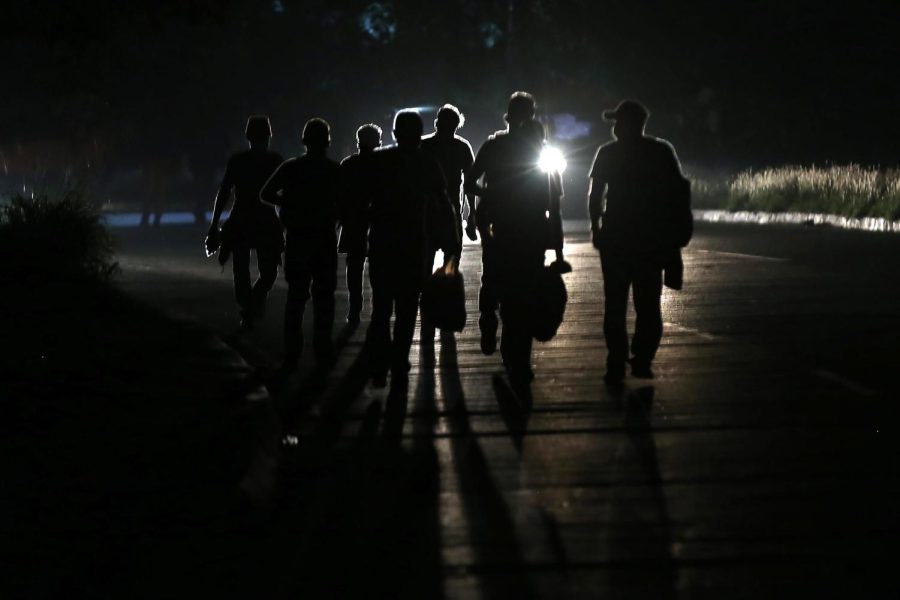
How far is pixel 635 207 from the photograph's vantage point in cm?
1177

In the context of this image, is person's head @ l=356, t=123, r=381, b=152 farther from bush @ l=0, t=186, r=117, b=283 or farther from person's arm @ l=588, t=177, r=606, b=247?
person's arm @ l=588, t=177, r=606, b=247

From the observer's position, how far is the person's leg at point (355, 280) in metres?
15.5

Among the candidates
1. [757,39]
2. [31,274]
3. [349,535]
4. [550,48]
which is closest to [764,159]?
[757,39]

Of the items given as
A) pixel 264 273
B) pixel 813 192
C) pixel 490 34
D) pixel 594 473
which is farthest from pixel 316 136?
pixel 490 34

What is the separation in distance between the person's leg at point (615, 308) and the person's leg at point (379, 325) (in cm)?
142

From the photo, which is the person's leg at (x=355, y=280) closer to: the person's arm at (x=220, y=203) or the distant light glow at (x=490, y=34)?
the person's arm at (x=220, y=203)

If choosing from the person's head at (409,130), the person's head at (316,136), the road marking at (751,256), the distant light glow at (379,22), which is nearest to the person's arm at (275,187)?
the person's head at (316,136)

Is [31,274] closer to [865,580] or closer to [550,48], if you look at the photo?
[865,580]

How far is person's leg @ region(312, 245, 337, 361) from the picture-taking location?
13.7m

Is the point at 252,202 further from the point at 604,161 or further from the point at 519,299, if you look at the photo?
the point at 604,161

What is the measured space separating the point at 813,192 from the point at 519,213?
31.5 m

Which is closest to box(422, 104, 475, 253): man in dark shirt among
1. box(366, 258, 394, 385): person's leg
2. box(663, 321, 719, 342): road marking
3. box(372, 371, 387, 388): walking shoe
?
box(366, 258, 394, 385): person's leg

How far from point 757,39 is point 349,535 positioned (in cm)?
5171

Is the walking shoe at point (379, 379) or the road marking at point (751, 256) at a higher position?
the walking shoe at point (379, 379)
